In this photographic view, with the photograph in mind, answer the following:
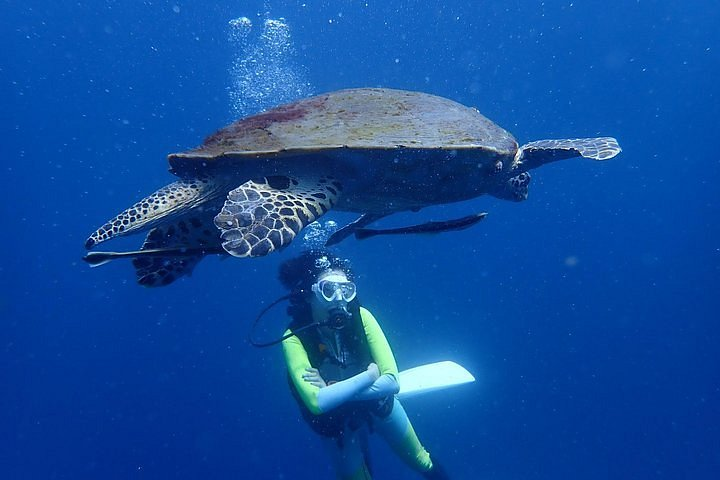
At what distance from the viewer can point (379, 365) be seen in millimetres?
4996

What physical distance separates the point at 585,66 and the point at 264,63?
27671mm

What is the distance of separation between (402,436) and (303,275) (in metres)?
2.61

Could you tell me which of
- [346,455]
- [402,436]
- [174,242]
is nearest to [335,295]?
[174,242]

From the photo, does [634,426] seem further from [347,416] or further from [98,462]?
[98,462]

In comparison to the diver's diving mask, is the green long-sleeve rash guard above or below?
below

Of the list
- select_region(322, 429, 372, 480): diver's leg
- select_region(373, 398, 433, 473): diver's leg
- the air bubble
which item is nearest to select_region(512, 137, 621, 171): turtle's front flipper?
select_region(373, 398, 433, 473): diver's leg

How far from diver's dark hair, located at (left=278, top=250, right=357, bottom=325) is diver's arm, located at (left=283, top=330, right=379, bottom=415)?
0.38 m

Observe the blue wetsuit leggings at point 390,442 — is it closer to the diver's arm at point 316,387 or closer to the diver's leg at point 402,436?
the diver's leg at point 402,436

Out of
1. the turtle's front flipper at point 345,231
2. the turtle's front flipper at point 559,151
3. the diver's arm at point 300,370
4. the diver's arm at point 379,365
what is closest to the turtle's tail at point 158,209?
the turtle's front flipper at point 345,231

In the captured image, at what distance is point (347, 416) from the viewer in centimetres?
521

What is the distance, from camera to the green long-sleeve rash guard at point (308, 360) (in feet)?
14.9

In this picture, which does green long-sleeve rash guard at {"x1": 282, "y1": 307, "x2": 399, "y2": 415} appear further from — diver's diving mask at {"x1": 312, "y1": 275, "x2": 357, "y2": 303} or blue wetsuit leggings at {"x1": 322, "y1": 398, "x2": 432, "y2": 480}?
blue wetsuit leggings at {"x1": 322, "y1": 398, "x2": 432, "y2": 480}

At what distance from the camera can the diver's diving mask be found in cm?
483

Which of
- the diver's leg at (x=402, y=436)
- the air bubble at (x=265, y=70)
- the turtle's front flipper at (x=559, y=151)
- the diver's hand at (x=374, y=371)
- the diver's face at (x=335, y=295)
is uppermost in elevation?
the air bubble at (x=265, y=70)
